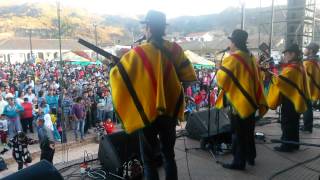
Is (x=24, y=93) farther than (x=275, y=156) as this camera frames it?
Yes

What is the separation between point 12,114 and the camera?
11.3 m

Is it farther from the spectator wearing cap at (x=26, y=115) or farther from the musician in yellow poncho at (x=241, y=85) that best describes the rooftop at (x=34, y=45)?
the musician in yellow poncho at (x=241, y=85)

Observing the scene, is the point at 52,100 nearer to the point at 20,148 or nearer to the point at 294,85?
the point at 20,148

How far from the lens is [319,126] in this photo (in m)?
6.81

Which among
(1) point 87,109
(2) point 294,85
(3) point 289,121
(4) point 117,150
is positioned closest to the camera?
(4) point 117,150

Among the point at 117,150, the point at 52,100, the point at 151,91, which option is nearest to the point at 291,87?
the point at 117,150

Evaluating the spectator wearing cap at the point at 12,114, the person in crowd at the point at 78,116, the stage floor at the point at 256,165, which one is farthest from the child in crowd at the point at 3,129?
the stage floor at the point at 256,165

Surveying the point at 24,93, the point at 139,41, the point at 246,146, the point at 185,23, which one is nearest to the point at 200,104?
the point at 24,93

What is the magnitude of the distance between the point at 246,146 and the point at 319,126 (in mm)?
3545

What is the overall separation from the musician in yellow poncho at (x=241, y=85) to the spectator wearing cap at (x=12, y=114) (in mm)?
9287

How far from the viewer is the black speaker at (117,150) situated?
152 inches

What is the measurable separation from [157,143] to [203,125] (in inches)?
97.0

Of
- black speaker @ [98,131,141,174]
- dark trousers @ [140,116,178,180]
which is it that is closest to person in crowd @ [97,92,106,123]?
black speaker @ [98,131,141,174]

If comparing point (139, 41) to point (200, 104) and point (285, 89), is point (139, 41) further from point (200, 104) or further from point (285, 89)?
point (200, 104)
